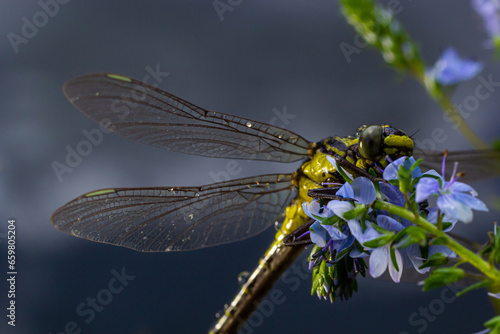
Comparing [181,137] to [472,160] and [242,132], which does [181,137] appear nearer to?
[242,132]

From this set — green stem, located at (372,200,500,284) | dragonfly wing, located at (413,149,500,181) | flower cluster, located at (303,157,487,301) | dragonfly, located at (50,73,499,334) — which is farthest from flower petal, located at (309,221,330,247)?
dragonfly wing, located at (413,149,500,181)

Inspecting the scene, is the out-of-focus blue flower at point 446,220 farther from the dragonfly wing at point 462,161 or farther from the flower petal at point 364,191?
the dragonfly wing at point 462,161

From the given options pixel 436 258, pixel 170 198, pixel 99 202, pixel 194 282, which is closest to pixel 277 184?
pixel 170 198

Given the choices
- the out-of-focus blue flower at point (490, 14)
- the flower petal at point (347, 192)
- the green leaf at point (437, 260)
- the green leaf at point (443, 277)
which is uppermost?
the out-of-focus blue flower at point (490, 14)

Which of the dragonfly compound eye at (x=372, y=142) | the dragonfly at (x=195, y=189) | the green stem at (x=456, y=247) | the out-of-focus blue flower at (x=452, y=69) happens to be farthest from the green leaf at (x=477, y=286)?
the dragonfly at (x=195, y=189)

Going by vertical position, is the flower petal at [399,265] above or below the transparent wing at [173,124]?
below

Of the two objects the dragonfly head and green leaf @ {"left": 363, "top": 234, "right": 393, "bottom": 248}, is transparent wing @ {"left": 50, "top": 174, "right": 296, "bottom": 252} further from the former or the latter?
green leaf @ {"left": 363, "top": 234, "right": 393, "bottom": 248}

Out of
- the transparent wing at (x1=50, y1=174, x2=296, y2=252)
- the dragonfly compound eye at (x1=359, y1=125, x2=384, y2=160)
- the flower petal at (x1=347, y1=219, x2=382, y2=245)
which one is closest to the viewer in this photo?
the flower petal at (x1=347, y1=219, x2=382, y2=245)
